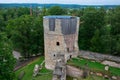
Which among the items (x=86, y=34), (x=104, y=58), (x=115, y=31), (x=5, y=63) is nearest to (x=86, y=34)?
(x=86, y=34)

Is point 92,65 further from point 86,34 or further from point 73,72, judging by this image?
point 86,34

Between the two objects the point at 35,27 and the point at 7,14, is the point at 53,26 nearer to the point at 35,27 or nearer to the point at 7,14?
the point at 35,27

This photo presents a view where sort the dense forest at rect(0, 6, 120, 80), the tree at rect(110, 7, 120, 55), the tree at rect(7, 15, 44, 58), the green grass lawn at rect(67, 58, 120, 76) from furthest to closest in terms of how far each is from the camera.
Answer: the tree at rect(7, 15, 44, 58), the dense forest at rect(0, 6, 120, 80), the tree at rect(110, 7, 120, 55), the green grass lawn at rect(67, 58, 120, 76)

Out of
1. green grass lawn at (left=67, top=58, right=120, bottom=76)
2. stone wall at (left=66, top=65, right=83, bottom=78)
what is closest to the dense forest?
green grass lawn at (left=67, top=58, right=120, bottom=76)

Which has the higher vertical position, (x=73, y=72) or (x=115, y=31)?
(x=115, y=31)

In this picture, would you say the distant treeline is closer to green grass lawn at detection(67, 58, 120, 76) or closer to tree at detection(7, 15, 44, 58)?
tree at detection(7, 15, 44, 58)

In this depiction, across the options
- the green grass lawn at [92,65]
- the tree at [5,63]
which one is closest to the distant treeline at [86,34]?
the green grass lawn at [92,65]
